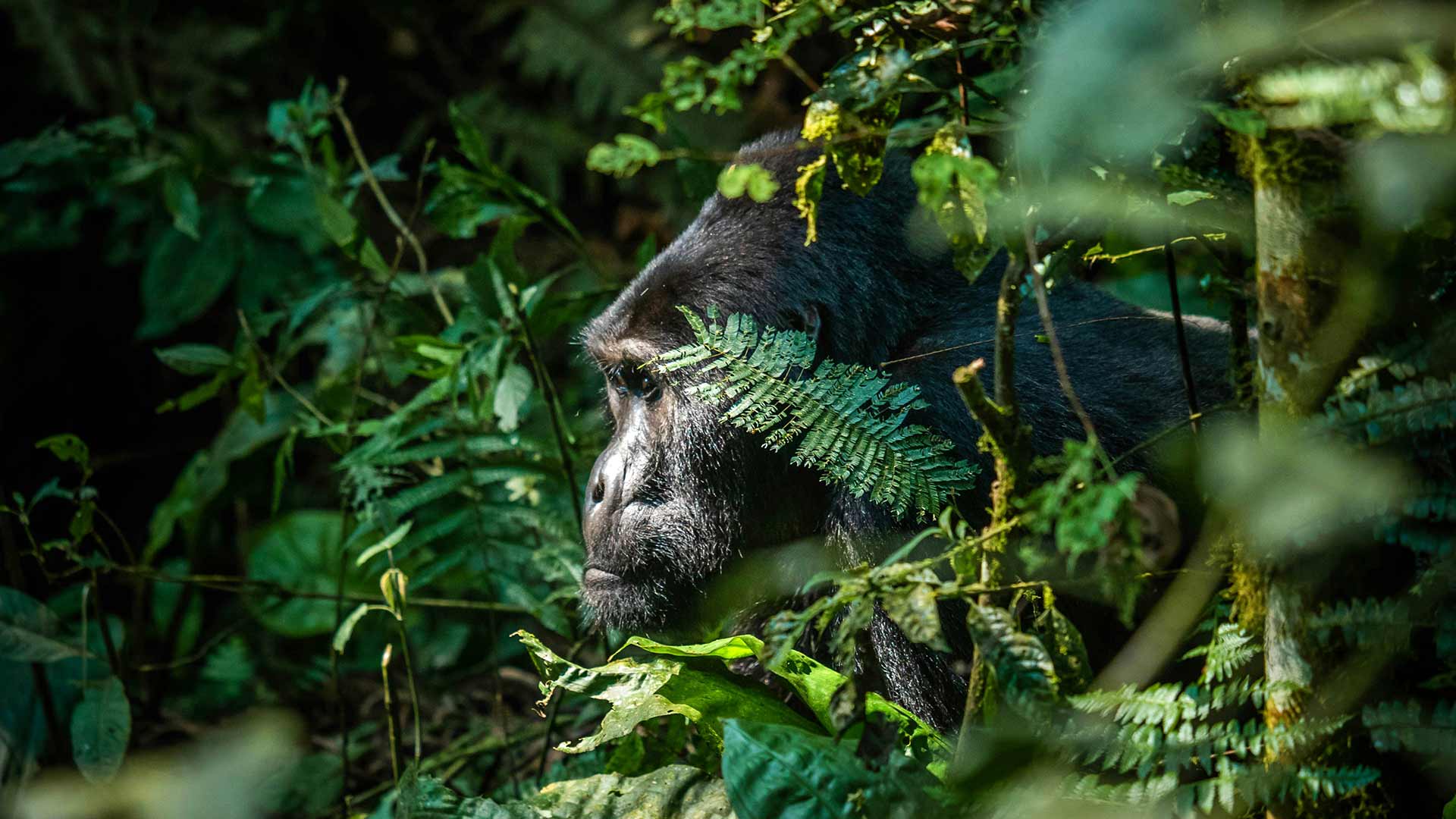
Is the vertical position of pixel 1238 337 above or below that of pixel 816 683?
above

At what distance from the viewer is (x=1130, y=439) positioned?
1.88 m

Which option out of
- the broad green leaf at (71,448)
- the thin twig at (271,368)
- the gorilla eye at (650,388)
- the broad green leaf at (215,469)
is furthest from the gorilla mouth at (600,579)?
the broad green leaf at (215,469)

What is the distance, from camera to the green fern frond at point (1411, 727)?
1034mm

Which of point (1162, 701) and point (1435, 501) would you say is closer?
point (1435, 501)

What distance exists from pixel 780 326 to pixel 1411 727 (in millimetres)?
1252

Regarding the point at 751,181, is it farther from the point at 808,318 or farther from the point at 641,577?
the point at 641,577

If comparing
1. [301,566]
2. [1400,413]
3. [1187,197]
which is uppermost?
[1187,197]

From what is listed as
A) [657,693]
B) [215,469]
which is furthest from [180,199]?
[657,693]

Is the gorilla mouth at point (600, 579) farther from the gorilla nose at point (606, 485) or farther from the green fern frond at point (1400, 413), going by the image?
the green fern frond at point (1400, 413)

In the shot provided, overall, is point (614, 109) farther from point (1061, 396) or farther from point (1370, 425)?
point (1370, 425)

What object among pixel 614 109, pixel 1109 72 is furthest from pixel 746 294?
pixel 614 109

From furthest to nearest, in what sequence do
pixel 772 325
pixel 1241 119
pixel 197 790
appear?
pixel 772 325, pixel 1241 119, pixel 197 790

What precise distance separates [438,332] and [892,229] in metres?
1.42

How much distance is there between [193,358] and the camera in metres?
2.79
